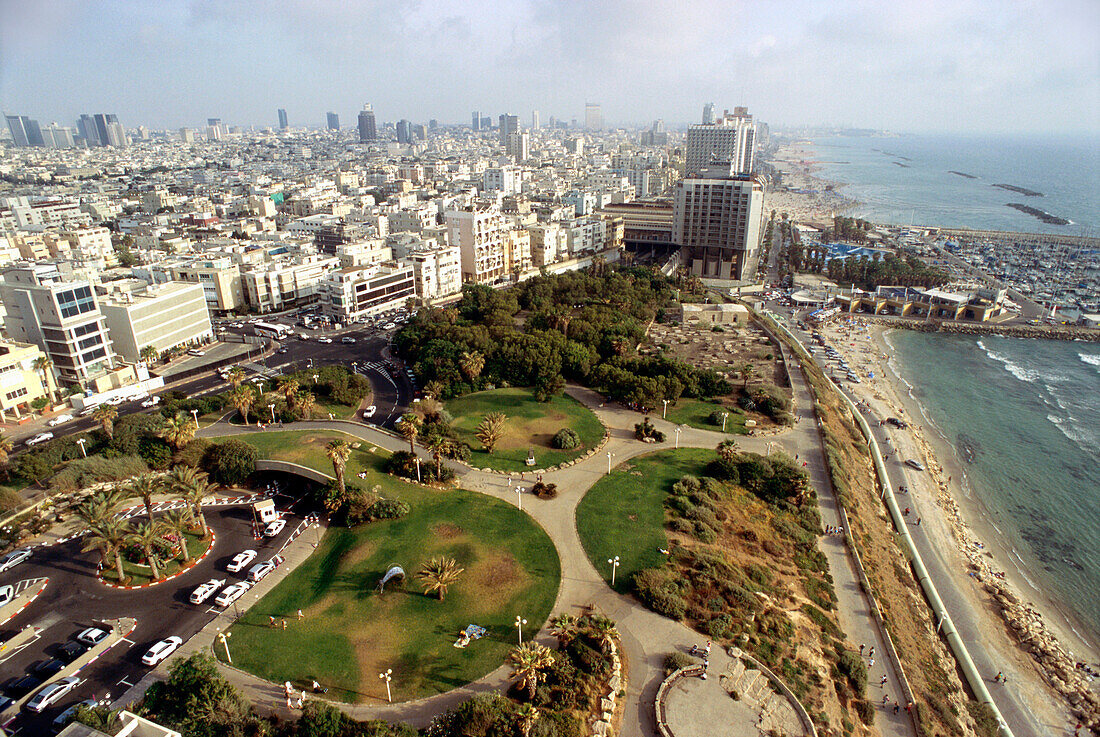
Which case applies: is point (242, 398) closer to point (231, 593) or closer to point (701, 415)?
point (231, 593)

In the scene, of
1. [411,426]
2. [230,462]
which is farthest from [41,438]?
[411,426]

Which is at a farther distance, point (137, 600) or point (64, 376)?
point (64, 376)

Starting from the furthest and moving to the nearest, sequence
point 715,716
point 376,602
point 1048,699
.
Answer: point 1048,699, point 376,602, point 715,716

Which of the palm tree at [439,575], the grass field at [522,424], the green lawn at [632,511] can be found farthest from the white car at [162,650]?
the green lawn at [632,511]

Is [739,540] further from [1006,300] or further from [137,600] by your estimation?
[1006,300]

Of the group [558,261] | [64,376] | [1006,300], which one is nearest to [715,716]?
[64,376]
